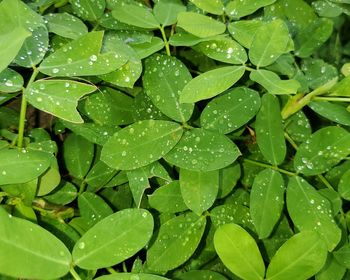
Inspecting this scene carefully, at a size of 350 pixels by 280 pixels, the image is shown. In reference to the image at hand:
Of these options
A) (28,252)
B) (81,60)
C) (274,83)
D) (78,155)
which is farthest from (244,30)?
(28,252)

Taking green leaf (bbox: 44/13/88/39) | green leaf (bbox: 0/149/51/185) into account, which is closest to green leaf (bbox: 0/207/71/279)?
green leaf (bbox: 0/149/51/185)

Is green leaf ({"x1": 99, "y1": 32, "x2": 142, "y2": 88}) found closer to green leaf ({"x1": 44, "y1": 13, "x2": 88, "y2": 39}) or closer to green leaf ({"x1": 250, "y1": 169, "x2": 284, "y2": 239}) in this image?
green leaf ({"x1": 44, "y1": 13, "x2": 88, "y2": 39})

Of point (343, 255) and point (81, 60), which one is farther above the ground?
point (81, 60)

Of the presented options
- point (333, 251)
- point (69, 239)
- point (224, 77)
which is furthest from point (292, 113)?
point (69, 239)

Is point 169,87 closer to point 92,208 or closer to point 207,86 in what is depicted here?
point 207,86

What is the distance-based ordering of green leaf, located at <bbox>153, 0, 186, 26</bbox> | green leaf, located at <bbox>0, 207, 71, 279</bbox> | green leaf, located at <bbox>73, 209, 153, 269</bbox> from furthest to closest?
green leaf, located at <bbox>153, 0, 186, 26</bbox> → green leaf, located at <bbox>73, 209, 153, 269</bbox> → green leaf, located at <bbox>0, 207, 71, 279</bbox>
